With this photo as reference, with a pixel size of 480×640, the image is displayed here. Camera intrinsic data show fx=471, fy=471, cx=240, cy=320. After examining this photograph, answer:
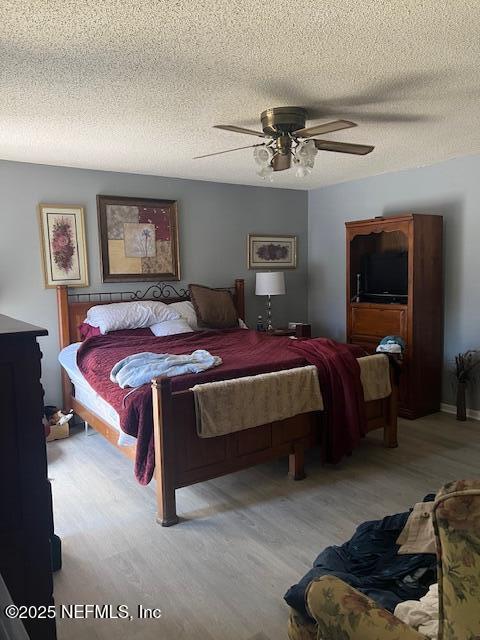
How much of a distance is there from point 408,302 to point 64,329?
10.5 feet

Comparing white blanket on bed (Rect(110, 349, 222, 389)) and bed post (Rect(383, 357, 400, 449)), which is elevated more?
white blanket on bed (Rect(110, 349, 222, 389))

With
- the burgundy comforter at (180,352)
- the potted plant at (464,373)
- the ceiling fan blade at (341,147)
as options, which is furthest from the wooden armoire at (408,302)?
the ceiling fan blade at (341,147)

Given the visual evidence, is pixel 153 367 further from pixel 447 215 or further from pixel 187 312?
pixel 447 215

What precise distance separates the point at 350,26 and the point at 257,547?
2.48 meters

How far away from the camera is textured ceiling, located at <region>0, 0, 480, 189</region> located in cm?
180

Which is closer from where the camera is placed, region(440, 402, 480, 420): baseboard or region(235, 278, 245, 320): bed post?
region(440, 402, 480, 420): baseboard

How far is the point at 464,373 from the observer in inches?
170

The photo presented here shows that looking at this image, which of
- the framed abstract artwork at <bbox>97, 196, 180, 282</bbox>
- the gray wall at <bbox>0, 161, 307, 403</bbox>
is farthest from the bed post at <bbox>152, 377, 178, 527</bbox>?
the framed abstract artwork at <bbox>97, 196, 180, 282</bbox>

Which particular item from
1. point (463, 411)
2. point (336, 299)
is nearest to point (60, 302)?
point (336, 299)

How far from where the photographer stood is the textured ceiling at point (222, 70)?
1.80m

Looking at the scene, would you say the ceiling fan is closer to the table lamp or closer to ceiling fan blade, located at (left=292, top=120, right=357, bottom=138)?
ceiling fan blade, located at (left=292, top=120, right=357, bottom=138)

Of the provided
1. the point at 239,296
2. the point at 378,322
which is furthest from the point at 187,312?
the point at 378,322

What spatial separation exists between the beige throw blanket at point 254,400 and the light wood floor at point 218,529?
51cm

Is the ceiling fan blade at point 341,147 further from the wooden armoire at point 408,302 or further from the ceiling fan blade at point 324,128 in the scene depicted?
the wooden armoire at point 408,302
